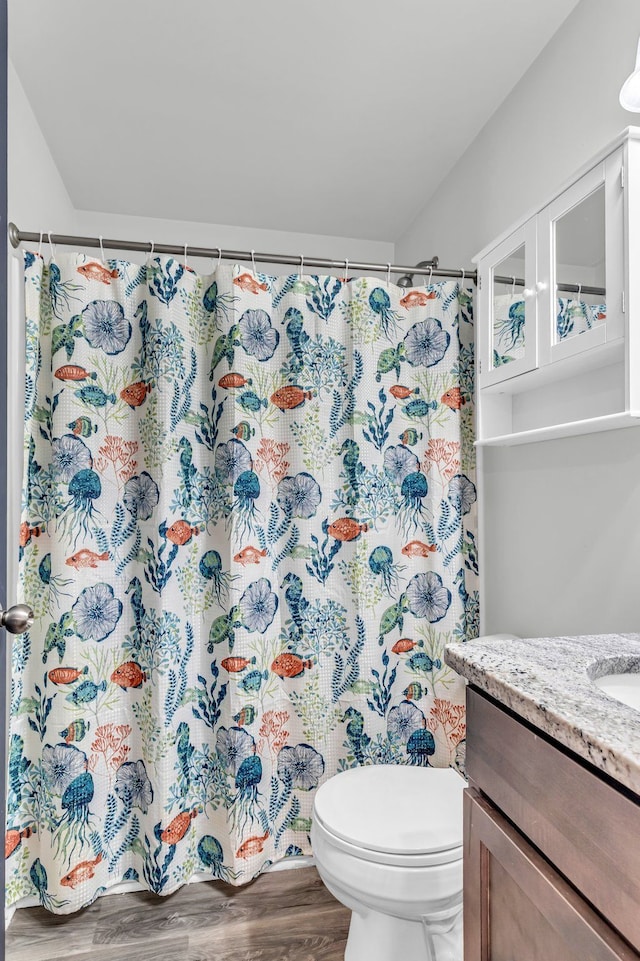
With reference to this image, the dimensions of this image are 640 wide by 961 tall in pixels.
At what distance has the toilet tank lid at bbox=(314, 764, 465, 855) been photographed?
1282 mm

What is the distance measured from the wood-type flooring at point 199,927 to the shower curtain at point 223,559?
5cm

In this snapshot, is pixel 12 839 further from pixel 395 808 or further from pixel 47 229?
pixel 47 229

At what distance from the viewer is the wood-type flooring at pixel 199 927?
153cm

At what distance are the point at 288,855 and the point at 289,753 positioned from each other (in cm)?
33

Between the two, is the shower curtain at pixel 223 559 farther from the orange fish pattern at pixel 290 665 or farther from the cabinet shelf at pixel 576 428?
the cabinet shelf at pixel 576 428

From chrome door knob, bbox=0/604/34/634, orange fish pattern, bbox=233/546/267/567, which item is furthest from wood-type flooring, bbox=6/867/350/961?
chrome door knob, bbox=0/604/34/634

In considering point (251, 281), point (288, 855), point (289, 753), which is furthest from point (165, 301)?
point (288, 855)

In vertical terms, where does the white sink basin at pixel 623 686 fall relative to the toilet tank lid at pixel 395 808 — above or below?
above

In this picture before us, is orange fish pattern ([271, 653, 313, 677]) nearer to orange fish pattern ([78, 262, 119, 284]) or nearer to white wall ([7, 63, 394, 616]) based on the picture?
white wall ([7, 63, 394, 616])

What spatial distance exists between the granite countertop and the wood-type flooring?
3.83ft

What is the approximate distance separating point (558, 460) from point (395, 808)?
1008 mm

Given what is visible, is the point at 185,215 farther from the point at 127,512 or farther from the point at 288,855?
the point at 288,855

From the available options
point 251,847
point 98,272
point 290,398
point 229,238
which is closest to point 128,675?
point 251,847

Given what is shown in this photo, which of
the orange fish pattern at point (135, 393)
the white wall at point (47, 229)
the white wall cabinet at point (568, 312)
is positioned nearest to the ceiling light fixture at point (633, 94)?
the white wall cabinet at point (568, 312)
